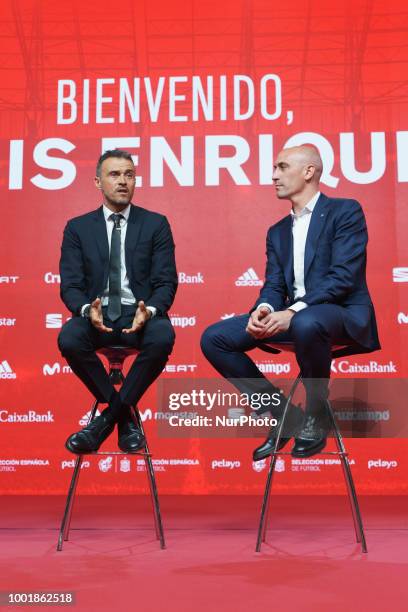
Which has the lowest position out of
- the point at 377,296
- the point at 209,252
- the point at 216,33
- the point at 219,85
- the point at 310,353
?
the point at 310,353

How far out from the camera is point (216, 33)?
5.02 meters

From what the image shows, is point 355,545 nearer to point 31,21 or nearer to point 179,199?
point 179,199

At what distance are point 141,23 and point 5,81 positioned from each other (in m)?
1.01

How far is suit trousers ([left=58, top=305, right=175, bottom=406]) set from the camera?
292 cm

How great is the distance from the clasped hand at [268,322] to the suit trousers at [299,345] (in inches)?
2.0

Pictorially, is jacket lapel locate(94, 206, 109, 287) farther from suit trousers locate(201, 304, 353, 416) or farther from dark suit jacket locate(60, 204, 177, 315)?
suit trousers locate(201, 304, 353, 416)

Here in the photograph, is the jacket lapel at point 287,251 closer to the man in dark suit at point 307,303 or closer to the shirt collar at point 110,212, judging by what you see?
the man in dark suit at point 307,303

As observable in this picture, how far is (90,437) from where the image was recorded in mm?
2826

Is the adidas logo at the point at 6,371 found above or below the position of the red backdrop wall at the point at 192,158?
below

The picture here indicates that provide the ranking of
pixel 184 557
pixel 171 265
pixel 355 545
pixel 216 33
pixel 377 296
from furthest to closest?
pixel 216 33 → pixel 377 296 → pixel 171 265 → pixel 355 545 → pixel 184 557

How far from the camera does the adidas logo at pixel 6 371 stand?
15.5 ft

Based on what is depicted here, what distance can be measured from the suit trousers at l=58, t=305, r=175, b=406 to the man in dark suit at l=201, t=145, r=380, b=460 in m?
0.19

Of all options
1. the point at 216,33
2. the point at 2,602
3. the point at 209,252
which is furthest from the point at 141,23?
the point at 2,602

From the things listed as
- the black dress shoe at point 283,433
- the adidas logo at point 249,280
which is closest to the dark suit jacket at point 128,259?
the black dress shoe at point 283,433
